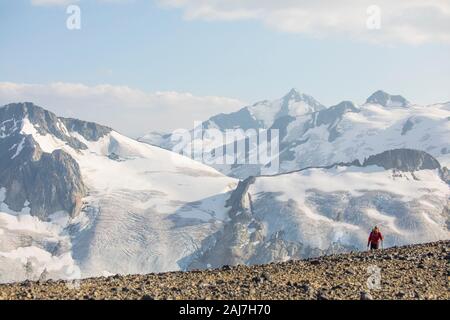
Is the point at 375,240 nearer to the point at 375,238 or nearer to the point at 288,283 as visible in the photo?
the point at 375,238

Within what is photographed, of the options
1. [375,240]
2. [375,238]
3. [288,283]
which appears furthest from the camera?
[375,238]

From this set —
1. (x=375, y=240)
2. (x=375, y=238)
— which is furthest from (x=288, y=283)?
(x=375, y=238)

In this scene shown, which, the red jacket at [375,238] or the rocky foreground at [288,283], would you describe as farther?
the red jacket at [375,238]

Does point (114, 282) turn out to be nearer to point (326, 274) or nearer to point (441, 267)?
point (326, 274)

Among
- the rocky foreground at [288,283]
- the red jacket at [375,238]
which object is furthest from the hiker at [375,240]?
the rocky foreground at [288,283]

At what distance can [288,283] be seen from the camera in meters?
A: 29.4

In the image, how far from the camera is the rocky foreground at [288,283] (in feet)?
88.3

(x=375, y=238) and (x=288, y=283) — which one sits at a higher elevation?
(x=288, y=283)

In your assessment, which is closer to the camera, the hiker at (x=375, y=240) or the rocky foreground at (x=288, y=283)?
the rocky foreground at (x=288, y=283)

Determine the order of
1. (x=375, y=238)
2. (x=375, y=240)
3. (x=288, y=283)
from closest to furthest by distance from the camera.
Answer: (x=288, y=283)
(x=375, y=240)
(x=375, y=238)

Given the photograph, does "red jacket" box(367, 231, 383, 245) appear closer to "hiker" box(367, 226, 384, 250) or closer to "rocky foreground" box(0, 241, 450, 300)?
"hiker" box(367, 226, 384, 250)

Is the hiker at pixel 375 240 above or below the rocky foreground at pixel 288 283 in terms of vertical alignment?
below

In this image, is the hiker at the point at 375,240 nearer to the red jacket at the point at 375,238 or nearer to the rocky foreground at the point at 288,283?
the red jacket at the point at 375,238
